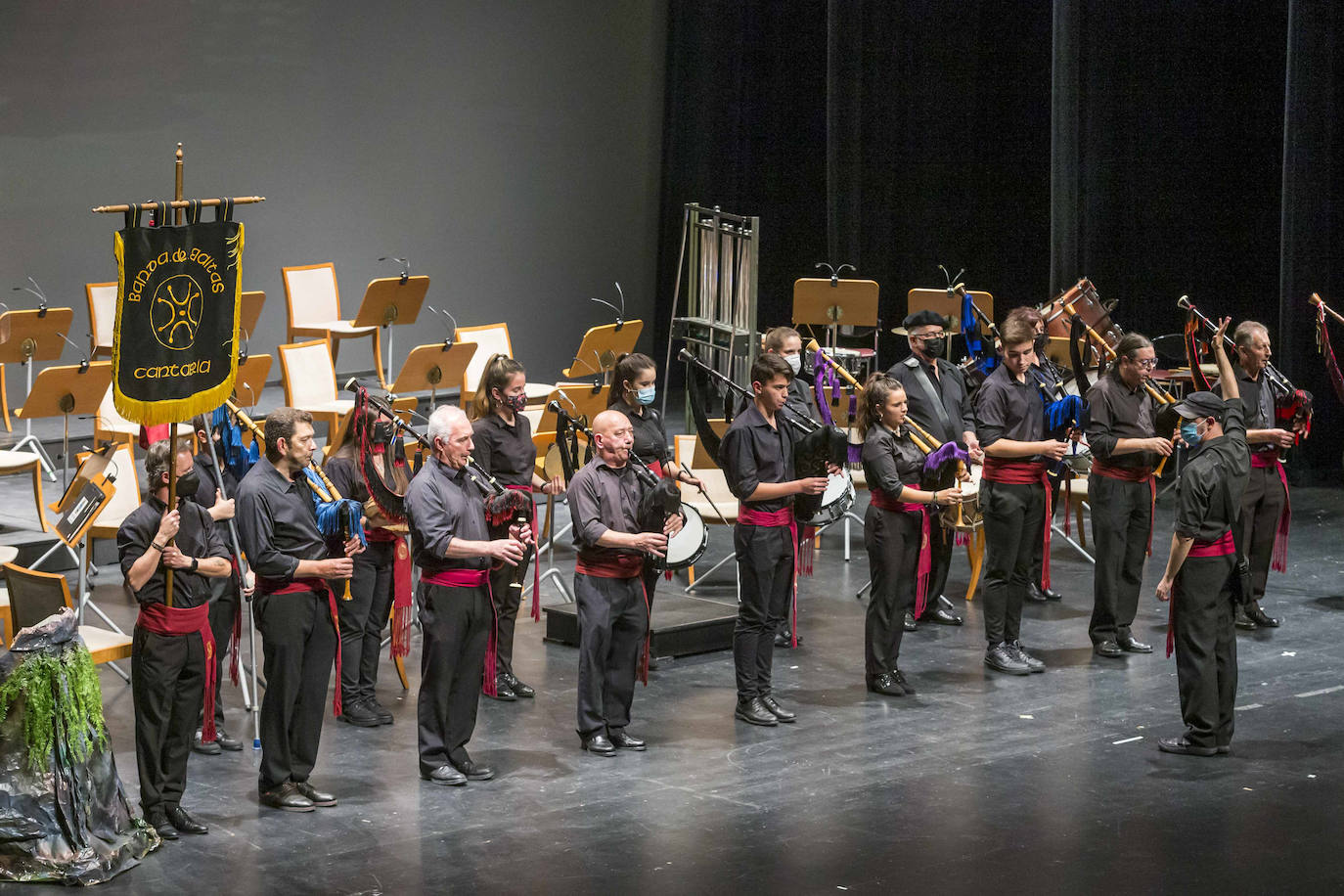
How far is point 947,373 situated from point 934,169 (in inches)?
230

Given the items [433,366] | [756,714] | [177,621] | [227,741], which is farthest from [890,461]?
[433,366]

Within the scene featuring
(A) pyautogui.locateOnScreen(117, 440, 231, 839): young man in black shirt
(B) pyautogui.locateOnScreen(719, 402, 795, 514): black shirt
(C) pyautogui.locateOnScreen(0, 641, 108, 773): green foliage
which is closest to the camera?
(C) pyautogui.locateOnScreen(0, 641, 108, 773): green foliage

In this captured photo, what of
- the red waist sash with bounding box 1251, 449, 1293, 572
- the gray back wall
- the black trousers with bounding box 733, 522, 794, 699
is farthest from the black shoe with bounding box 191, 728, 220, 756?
the gray back wall

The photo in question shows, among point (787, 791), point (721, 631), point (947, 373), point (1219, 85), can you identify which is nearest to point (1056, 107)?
point (1219, 85)

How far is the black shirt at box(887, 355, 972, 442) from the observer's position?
26.6 ft

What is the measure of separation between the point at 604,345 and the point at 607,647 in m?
4.81

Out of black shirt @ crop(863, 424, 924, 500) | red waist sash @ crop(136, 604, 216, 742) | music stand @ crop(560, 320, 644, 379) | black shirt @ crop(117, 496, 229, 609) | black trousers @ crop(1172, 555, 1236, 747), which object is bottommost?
black trousers @ crop(1172, 555, 1236, 747)

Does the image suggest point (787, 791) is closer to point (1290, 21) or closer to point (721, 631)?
point (721, 631)

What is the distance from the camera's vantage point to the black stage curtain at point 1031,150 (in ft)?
39.8

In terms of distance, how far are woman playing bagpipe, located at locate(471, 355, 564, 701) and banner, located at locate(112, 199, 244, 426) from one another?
1535 mm

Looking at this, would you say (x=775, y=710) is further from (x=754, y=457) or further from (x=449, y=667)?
(x=449, y=667)

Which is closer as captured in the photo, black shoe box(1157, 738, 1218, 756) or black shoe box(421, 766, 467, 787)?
black shoe box(421, 766, 467, 787)

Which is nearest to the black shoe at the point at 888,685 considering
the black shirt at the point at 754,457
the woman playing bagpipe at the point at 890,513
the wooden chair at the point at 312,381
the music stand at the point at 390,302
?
the woman playing bagpipe at the point at 890,513

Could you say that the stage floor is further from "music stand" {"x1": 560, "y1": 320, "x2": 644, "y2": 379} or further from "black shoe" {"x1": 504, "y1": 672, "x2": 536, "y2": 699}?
"music stand" {"x1": 560, "y1": 320, "x2": 644, "y2": 379}
